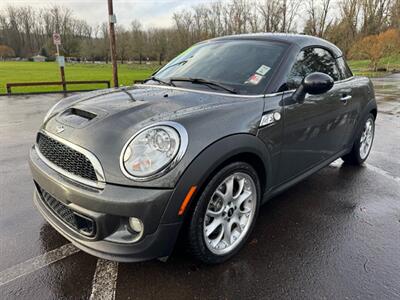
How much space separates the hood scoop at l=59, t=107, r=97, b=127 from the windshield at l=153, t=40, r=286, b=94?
0.94m

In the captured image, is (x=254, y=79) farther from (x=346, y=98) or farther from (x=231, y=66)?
(x=346, y=98)

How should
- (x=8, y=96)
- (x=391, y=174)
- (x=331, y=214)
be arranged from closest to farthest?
1. (x=331, y=214)
2. (x=391, y=174)
3. (x=8, y=96)

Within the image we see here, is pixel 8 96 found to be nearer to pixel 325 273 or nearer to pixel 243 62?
pixel 243 62

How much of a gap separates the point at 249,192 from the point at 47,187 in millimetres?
1454

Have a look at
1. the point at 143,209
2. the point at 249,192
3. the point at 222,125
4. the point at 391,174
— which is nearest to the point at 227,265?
the point at 249,192

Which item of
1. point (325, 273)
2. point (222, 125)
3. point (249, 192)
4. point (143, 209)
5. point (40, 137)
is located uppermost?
point (222, 125)

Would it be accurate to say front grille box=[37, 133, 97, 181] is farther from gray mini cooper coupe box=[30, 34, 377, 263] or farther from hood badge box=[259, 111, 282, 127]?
hood badge box=[259, 111, 282, 127]

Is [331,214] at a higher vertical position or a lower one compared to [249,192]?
lower

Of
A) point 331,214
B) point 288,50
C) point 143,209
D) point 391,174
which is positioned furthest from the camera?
point 391,174

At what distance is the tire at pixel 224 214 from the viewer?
205 centimetres

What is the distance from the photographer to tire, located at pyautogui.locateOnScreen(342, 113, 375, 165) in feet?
13.8

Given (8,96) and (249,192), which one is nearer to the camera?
(249,192)

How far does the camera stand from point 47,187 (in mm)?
2139

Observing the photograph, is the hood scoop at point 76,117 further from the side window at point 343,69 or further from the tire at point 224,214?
the side window at point 343,69
